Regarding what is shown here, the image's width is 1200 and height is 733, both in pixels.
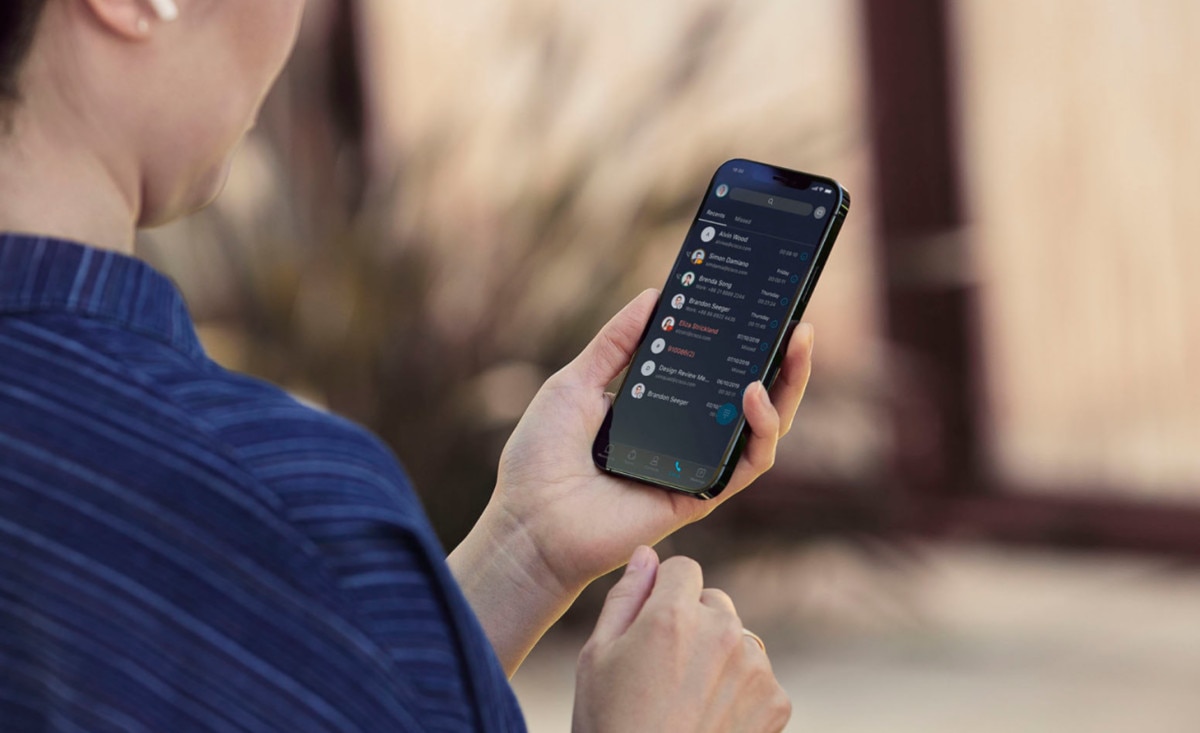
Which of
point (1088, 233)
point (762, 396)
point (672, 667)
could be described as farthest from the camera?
point (1088, 233)

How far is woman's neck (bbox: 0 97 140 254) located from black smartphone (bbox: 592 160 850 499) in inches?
20.2

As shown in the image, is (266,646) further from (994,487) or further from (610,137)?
(994,487)

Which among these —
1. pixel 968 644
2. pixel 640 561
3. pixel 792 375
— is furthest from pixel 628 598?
pixel 968 644

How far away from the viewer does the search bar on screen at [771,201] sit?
1.21 metres

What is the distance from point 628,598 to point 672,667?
0.25 feet

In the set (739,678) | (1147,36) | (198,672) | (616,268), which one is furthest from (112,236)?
(1147,36)

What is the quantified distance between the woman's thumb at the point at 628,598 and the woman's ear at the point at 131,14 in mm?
423

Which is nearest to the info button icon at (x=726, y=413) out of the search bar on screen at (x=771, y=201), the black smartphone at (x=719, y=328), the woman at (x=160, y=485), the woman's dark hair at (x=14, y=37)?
the black smartphone at (x=719, y=328)

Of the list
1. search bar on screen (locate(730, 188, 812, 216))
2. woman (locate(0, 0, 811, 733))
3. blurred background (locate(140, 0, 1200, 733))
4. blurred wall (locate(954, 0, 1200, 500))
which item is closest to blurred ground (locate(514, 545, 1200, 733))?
blurred background (locate(140, 0, 1200, 733))

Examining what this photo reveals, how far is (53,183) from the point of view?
0.65 meters

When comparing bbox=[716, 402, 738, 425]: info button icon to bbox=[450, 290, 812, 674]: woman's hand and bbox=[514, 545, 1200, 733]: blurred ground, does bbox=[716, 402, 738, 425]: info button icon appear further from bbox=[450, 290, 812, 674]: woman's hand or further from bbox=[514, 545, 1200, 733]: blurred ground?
bbox=[514, 545, 1200, 733]: blurred ground

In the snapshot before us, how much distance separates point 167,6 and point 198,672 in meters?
0.30

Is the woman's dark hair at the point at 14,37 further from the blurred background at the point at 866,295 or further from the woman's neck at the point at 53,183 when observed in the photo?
the blurred background at the point at 866,295

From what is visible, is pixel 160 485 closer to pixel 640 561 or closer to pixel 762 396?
pixel 640 561
